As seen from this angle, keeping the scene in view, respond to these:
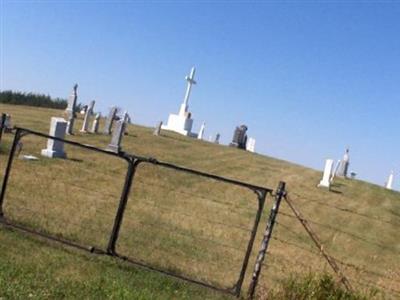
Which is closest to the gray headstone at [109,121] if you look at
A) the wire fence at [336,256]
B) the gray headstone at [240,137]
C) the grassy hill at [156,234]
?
the grassy hill at [156,234]

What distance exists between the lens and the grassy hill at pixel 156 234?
7129 mm

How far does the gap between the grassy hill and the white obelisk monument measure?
788 inches

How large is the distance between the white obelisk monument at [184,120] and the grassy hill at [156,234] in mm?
20016

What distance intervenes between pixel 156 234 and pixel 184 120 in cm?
3379

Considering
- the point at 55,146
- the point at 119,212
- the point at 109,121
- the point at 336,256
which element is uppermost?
the point at 109,121

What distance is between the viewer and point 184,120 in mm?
44375

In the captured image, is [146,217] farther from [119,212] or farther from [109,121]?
[109,121]

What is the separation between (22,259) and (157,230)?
13.8ft

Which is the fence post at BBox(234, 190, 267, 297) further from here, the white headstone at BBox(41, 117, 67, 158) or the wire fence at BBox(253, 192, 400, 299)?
the white headstone at BBox(41, 117, 67, 158)

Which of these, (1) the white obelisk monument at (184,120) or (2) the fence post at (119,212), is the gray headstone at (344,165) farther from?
(2) the fence post at (119,212)

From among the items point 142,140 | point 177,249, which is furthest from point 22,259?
point 142,140

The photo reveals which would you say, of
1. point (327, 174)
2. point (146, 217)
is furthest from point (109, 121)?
point (146, 217)

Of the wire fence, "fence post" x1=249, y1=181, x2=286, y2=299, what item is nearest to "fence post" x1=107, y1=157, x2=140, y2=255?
"fence post" x1=249, y1=181, x2=286, y2=299

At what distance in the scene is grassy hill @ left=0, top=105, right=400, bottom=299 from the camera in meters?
7.13
